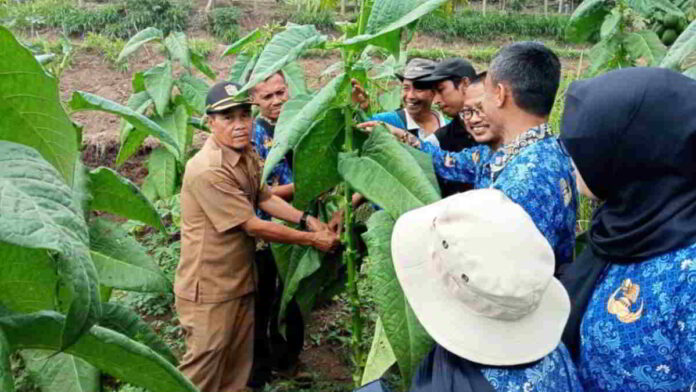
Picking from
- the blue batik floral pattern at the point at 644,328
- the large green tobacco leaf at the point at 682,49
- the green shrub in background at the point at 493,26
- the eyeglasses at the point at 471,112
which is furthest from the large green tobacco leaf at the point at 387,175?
the green shrub in background at the point at 493,26

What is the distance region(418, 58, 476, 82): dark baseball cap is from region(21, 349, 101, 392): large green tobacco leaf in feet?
6.71

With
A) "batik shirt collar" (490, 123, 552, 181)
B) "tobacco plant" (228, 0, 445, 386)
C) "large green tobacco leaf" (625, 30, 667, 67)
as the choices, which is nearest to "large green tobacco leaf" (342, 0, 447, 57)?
"tobacco plant" (228, 0, 445, 386)

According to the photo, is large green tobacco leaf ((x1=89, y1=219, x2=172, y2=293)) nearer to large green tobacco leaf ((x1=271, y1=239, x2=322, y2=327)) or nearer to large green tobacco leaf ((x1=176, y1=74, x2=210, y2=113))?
large green tobacco leaf ((x1=271, y1=239, x2=322, y2=327))

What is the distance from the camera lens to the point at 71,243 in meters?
0.85

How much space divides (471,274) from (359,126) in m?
1.04

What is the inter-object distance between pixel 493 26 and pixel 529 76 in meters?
14.6

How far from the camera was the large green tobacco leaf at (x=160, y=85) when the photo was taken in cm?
374

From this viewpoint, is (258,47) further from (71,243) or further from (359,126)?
(71,243)

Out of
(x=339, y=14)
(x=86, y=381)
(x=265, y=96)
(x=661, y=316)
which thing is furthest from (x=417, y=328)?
(x=339, y=14)

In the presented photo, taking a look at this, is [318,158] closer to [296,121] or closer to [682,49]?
[296,121]

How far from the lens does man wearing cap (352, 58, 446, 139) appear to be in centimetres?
324

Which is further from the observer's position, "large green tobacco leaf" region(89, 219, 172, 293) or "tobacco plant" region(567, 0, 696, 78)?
"tobacco plant" region(567, 0, 696, 78)

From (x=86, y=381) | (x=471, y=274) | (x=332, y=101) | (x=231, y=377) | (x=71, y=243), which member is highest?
(x=71, y=243)

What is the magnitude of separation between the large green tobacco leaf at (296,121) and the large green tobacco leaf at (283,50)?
0.13 meters
